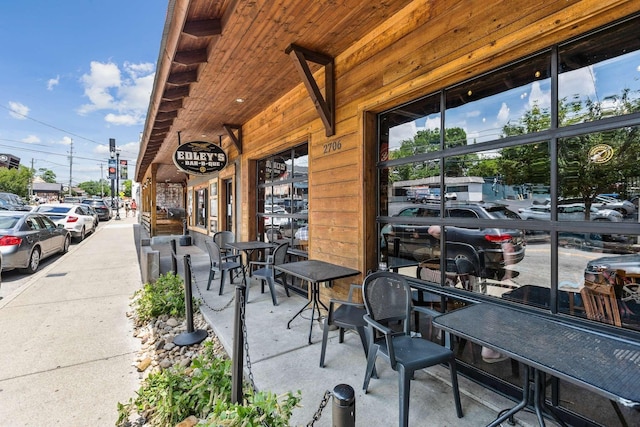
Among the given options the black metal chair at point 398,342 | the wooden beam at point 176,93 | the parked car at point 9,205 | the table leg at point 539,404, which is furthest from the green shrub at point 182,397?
the parked car at point 9,205

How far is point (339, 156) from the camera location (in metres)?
3.65

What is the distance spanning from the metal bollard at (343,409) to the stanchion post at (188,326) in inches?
101

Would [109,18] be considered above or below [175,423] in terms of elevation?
above

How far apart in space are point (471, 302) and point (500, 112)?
5.32ft

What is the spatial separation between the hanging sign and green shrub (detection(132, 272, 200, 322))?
2255 mm

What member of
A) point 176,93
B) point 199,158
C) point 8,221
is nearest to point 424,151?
point 176,93

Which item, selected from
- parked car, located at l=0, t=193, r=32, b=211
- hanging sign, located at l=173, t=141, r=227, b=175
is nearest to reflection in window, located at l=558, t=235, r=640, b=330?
hanging sign, located at l=173, t=141, r=227, b=175

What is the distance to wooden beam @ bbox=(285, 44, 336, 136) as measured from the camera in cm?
335

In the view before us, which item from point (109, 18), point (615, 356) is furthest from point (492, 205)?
point (109, 18)

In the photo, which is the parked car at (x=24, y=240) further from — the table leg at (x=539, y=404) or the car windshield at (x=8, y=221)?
the table leg at (x=539, y=404)

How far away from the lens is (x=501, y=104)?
2.60 meters

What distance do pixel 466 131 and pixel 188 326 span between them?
11.5 feet

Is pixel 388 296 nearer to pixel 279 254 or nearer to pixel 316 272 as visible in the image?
pixel 316 272

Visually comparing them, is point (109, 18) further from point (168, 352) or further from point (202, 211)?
point (168, 352)
